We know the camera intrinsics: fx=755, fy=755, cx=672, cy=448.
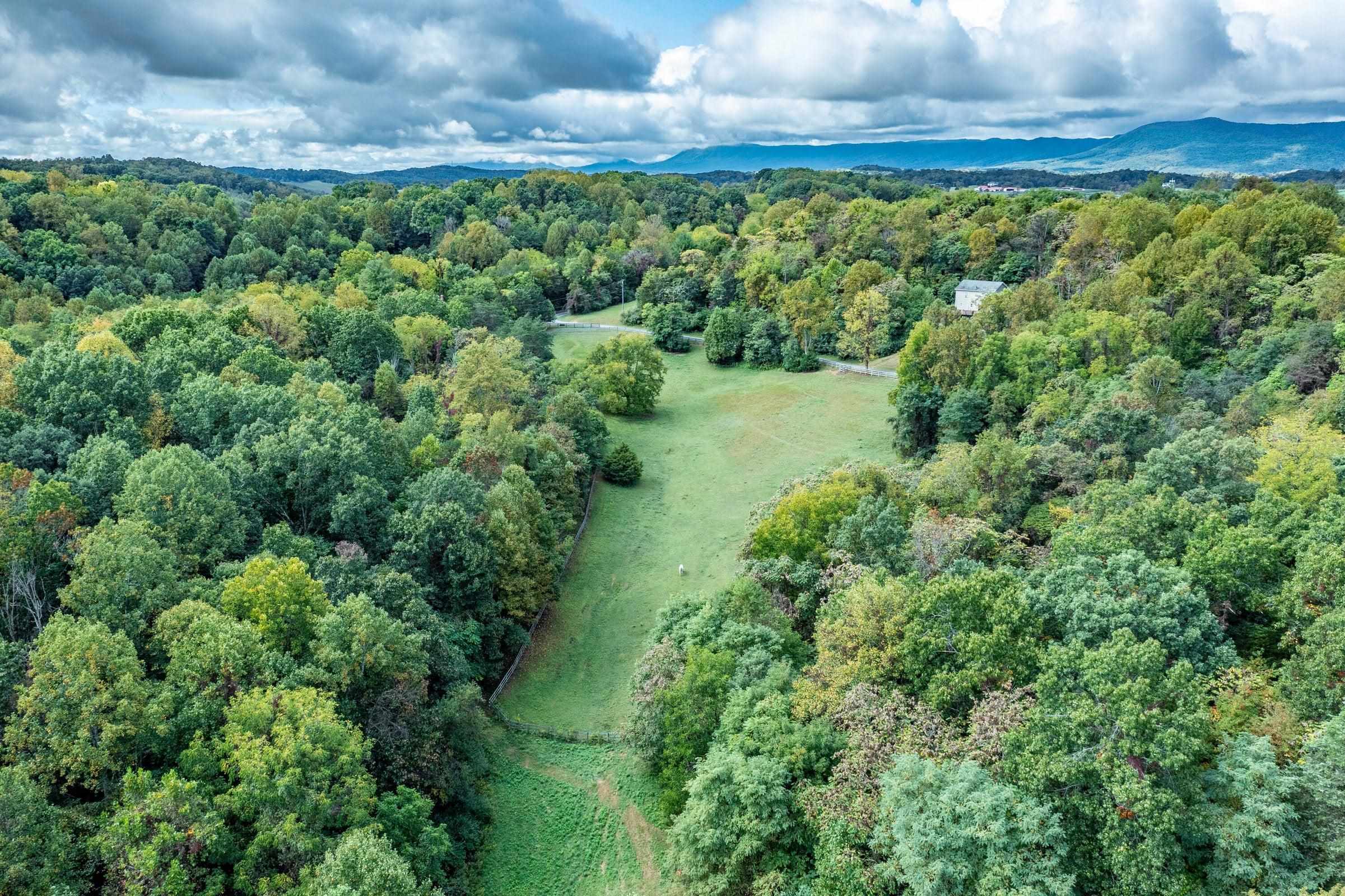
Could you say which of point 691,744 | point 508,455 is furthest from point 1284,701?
point 508,455

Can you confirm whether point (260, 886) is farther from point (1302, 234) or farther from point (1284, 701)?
point (1302, 234)

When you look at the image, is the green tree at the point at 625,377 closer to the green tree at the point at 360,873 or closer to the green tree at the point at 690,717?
the green tree at the point at 690,717

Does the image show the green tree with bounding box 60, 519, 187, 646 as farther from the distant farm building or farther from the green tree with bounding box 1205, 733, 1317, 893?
the distant farm building

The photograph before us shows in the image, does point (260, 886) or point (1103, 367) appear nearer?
point (260, 886)

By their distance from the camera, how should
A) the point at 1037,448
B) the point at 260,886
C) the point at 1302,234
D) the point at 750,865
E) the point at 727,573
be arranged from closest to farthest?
1. the point at 260,886
2. the point at 750,865
3. the point at 1037,448
4. the point at 727,573
5. the point at 1302,234

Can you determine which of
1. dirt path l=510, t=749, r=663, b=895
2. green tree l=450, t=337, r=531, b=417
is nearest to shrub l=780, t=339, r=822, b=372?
green tree l=450, t=337, r=531, b=417

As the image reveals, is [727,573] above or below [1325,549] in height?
below

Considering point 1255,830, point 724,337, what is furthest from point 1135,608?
point 724,337
